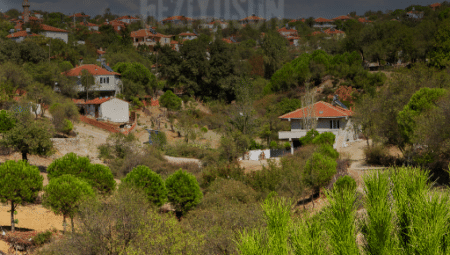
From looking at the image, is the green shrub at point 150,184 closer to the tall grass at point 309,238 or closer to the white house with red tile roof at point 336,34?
the tall grass at point 309,238

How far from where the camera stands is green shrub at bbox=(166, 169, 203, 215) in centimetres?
2123

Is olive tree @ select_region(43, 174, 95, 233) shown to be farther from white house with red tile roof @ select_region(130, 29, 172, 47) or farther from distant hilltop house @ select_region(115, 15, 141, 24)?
distant hilltop house @ select_region(115, 15, 141, 24)

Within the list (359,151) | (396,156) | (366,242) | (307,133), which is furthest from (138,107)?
(366,242)

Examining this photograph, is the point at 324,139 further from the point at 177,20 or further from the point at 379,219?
the point at 177,20

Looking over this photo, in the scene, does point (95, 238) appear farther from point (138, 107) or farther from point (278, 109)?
point (138, 107)

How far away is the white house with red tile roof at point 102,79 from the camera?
1907 inches

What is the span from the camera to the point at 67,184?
1712 centimetres

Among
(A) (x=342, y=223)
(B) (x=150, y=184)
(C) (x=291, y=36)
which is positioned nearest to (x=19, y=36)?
(B) (x=150, y=184)

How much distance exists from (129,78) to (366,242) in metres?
50.0

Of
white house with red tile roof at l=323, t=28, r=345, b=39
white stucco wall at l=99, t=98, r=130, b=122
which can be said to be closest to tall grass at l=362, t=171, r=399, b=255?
white stucco wall at l=99, t=98, r=130, b=122

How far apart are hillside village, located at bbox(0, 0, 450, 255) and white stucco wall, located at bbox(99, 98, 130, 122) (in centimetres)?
15

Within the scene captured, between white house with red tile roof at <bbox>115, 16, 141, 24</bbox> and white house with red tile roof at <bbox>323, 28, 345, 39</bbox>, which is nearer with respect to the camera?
white house with red tile roof at <bbox>323, 28, 345, 39</bbox>

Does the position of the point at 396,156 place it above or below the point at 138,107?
below

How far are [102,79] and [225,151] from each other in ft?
81.2
